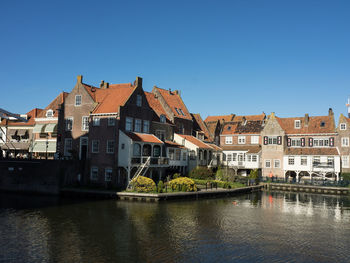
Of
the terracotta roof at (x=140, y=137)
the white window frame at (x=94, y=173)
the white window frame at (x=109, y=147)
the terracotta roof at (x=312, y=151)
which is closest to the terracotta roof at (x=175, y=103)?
the terracotta roof at (x=140, y=137)

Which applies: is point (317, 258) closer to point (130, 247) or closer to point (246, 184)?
point (130, 247)

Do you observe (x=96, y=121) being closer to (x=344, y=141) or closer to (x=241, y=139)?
(x=241, y=139)

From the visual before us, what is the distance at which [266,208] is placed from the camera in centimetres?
4112

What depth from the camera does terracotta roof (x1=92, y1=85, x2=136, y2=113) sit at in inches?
1966

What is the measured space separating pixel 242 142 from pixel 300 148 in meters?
13.1

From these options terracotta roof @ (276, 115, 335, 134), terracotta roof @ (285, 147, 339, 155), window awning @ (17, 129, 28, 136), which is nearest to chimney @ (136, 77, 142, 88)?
window awning @ (17, 129, 28, 136)

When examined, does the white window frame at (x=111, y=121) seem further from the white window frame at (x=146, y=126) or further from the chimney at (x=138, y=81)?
the chimney at (x=138, y=81)

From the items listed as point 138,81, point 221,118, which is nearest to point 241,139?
point 221,118

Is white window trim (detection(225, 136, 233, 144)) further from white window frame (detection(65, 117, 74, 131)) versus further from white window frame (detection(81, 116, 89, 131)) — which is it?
white window frame (detection(65, 117, 74, 131))

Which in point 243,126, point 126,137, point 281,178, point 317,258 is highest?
point 243,126

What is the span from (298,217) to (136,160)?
2227 centimetres

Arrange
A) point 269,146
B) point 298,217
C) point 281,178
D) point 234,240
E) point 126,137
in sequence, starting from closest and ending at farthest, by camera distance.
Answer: point 234,240, point 298,217, point 126,137, point 281,178, point 269,146

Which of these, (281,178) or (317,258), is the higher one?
(281,178)

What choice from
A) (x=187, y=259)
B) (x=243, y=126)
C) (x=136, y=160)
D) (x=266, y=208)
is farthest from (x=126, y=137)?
(x=243, y=126)
